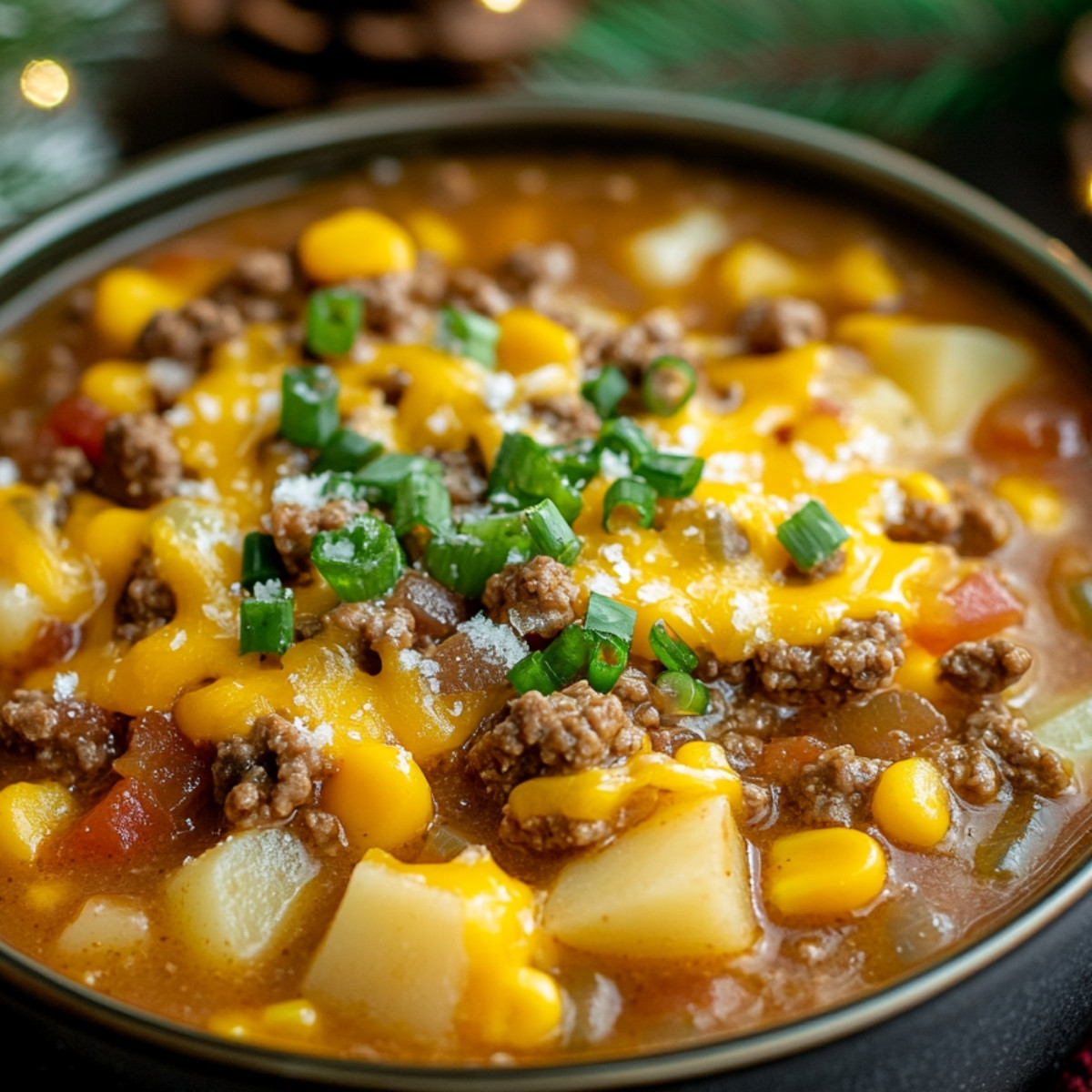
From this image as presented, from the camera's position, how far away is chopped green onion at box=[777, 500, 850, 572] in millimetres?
3570

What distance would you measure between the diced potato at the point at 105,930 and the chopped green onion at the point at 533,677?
1.02 m

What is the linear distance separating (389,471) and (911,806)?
5.19 feet

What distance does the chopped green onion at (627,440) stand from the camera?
148 inches

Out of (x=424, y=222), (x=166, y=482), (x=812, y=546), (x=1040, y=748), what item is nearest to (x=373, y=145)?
(x=424, y=222)

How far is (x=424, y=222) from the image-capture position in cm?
500

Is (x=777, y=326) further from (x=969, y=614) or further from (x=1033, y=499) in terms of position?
(x=969, y=614)

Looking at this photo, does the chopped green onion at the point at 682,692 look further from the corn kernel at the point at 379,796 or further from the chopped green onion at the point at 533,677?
the corn kernel at the point at 379,796

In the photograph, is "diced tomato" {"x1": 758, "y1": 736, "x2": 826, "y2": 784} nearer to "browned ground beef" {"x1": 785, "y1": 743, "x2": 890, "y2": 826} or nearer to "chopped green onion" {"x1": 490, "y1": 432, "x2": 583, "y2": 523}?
"browned ground beef" {"x1": 785, "y1": 743, "x2": 890, "y2": 826}

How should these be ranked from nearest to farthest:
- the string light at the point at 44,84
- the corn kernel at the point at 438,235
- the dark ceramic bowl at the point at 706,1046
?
the dark ceramic bowl at the point at 706,1046, the corn kernel at the point at 438,235, the string light at the point at 44,84

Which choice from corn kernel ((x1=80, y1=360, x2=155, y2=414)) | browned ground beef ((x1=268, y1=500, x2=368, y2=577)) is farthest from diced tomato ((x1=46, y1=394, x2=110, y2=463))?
browned ground beef ((x1=268, y1=500, x2=368, y2=577))

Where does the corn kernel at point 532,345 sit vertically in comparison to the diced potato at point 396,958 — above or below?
above

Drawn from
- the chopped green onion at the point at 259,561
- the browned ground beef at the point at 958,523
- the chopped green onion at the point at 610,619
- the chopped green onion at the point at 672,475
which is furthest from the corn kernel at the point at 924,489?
the chopped green onion at the point at 259,561

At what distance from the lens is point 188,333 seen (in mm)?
4371

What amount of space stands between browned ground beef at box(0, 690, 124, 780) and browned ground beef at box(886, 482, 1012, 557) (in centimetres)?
217
